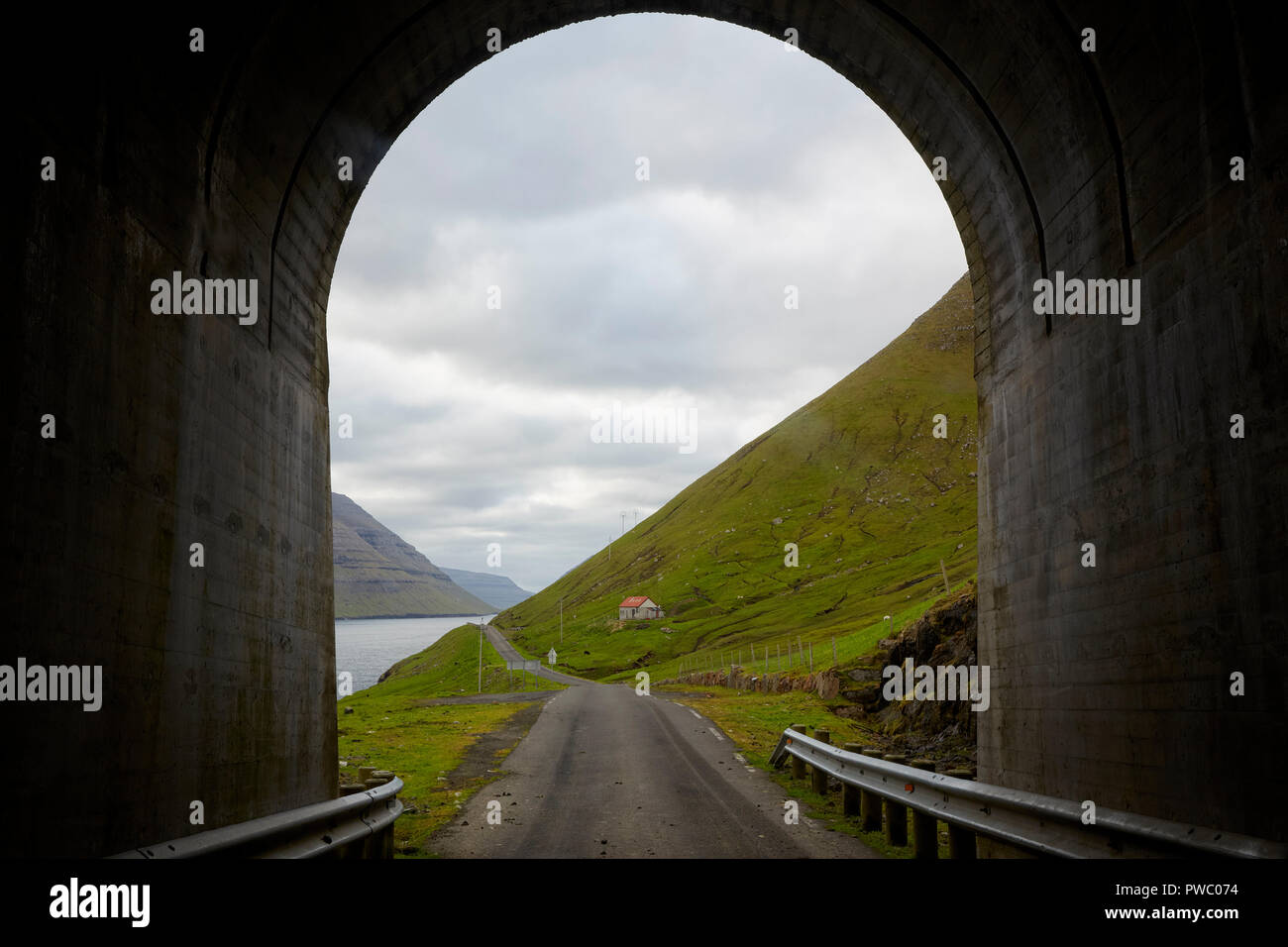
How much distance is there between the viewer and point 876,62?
472 inches

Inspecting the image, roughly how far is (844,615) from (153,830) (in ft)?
291

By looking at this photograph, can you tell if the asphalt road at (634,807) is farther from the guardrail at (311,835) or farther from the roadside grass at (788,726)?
the guardrail at (311,835)

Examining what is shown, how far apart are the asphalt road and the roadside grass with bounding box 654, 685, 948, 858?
0.30 metres

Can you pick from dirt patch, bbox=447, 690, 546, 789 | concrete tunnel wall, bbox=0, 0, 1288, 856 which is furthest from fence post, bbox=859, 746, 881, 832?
dirt patch, bbox=447, 690, 546, 789

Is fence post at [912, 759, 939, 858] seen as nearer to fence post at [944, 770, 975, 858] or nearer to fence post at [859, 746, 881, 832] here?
fence post at [944, 770, 975, 858]

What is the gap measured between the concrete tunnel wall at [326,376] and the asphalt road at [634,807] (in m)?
2.39

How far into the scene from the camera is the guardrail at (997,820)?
6.12 m

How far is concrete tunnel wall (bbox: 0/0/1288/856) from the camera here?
6051 millimetres

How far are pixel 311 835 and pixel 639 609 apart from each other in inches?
5039

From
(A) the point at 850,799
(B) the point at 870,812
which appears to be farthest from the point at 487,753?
(B) the point at 870,812

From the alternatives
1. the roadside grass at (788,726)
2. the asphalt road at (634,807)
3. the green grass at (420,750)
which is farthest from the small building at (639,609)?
the asphalt road at (634,807)

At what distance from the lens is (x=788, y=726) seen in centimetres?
2298

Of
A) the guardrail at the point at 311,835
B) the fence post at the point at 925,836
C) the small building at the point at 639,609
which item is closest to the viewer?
the guardrail at the point at 311,835
